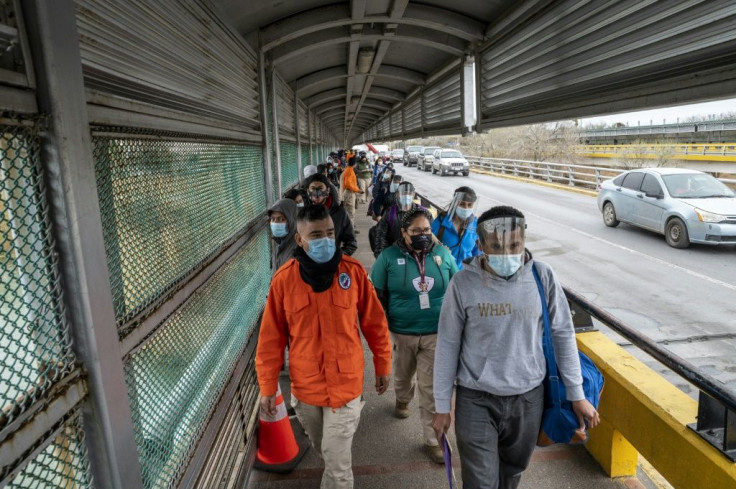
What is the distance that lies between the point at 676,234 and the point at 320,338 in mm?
11623

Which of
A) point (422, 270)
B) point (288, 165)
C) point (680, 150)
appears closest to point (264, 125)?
point (422, 270)

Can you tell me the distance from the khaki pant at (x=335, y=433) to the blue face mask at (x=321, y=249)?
33.9 inches

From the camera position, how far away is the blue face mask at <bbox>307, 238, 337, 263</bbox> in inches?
111

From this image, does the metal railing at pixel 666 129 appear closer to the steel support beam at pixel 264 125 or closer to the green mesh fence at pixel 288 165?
the green mesh fence at pixel 288 165

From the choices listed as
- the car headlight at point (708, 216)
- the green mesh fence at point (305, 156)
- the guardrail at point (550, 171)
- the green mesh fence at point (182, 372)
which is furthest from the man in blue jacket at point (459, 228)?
the guardrail at point (550, 171)

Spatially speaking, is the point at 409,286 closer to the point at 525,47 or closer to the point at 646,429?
the point at 646,429

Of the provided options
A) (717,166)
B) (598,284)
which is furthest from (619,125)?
(598,284)

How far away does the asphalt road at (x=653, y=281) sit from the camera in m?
6.23

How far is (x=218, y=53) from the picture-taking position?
149 inches

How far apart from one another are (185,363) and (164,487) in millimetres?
653

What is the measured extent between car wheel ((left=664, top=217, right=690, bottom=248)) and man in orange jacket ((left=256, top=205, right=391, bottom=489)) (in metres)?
11.1

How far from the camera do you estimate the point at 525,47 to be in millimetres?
4527

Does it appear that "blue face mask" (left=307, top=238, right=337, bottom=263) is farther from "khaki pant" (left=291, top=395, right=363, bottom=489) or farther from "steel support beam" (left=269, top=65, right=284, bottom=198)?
"steel support beam" (left=269, top=65, right=284, bottom=198)

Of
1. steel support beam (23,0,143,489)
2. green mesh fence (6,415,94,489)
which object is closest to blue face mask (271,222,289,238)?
steel support beam (23,0,143,489)
